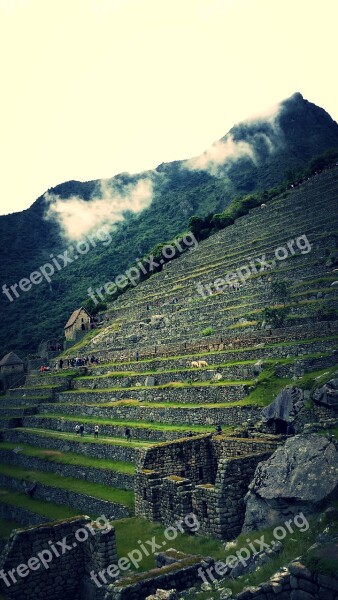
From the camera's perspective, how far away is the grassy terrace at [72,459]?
21.6 meters

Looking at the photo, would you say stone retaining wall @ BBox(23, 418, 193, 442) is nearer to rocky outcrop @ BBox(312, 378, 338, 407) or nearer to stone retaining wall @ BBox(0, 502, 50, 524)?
stone retaining wall @ BBox(0, 502, 50, 524)

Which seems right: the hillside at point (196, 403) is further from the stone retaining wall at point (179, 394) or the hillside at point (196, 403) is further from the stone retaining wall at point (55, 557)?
the stone retaining wall at point (55, 557)

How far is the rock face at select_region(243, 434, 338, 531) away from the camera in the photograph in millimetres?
10688

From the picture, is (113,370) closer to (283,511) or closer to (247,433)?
(247,433)

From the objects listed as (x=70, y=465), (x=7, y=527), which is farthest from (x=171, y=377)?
(x=7, y=527)

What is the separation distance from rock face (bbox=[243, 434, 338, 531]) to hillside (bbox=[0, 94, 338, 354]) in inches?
3435

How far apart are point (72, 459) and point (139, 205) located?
148162 millimetres

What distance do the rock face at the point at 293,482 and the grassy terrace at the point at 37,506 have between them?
1034 centimetres

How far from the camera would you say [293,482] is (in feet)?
37.4

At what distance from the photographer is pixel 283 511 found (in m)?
11.4

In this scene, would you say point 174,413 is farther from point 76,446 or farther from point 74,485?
point 76,446

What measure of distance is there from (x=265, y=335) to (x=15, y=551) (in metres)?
16.7

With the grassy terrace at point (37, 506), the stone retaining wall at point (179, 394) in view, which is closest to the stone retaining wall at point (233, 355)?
the stone retaining wall at point (179, 394)

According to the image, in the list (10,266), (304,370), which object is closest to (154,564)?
(304,370)
